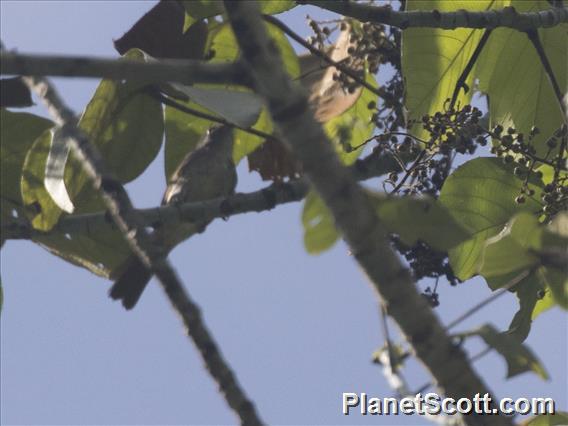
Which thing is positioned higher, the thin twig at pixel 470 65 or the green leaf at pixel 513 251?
the thin twig at pixel 470 65

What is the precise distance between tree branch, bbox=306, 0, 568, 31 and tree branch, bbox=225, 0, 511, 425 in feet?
5.07

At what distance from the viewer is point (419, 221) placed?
120 cm

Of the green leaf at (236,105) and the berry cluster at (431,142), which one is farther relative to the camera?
the berry cluster at (431,142)

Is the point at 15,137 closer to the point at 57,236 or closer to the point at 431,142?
the point at 57,236

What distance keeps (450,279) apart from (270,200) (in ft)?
2.22

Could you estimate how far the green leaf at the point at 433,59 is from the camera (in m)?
2.95

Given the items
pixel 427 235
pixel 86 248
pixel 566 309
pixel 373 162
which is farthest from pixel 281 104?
pixel 373 162

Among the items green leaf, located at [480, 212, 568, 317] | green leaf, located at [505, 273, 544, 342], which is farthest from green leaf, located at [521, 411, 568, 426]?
green leaf, located at [480, 212, 568, 317]

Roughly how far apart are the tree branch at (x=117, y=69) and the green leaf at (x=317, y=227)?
0.59 feet

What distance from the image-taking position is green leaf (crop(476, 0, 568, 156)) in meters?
2.94

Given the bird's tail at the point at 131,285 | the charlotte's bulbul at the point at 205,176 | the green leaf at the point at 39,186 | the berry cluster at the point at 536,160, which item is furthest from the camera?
the charlotte's bulbul at the point at 205,176

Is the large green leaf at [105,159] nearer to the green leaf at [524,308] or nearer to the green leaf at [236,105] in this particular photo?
the green leaf at [236,105]

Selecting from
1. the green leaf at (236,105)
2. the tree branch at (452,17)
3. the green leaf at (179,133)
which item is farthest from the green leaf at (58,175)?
the tree branch at (452,17)

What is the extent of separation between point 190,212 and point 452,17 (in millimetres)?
913
